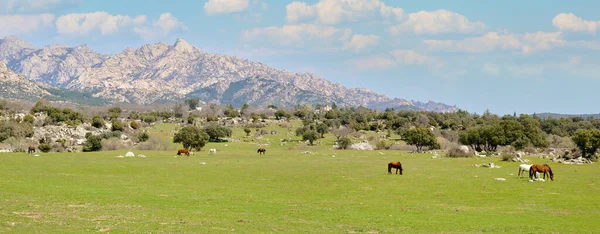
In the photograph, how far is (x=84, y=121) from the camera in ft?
449

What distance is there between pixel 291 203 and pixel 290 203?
0.20ft

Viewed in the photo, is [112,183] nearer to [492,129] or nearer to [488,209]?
[488,209]

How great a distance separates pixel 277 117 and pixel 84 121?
238ft

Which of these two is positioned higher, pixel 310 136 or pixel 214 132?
pixel 214 132

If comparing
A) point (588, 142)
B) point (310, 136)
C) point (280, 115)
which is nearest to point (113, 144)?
point (310, 136)

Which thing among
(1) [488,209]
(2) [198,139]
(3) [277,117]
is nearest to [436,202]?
(1) [488,209]

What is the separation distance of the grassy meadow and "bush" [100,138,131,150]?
47.8 metres

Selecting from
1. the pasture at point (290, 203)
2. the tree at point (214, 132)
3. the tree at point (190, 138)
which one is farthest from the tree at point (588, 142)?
the tree at point (214, 132)

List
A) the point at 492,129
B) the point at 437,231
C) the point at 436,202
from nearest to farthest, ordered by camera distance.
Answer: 1. the point at 437,231
2. the point at 436,202
3. the point at 492,129

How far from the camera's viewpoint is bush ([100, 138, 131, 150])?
93012 mm

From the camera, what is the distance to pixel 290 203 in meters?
28.7

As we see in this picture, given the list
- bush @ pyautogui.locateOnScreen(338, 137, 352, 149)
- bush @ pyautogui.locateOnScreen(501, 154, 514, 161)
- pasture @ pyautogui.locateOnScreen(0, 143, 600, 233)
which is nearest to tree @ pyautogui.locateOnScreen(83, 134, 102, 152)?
bush @ pyautogui.locateOnScreen(338, 137, 352, 149)

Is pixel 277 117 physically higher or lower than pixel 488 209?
higher

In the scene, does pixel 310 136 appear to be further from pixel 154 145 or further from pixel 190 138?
pixel 154 145
